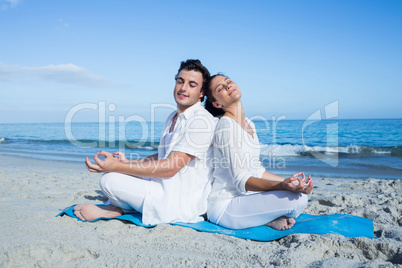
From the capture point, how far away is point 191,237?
2.67m

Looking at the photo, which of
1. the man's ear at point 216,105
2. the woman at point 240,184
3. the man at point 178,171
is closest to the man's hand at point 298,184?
the woman at point 240,184

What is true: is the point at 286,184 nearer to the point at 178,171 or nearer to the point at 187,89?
the point at 178,171

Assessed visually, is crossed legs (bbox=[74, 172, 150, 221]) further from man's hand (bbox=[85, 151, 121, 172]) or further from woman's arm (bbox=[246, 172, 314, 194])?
woman's arm (bbox=[246, 172, 314, 194])

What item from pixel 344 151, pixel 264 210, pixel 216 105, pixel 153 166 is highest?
pixel 216 105

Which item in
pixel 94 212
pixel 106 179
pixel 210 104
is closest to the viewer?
pixel 106 179

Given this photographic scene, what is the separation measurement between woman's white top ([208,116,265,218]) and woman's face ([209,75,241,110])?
23 centimetres

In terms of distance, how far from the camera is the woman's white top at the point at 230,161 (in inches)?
104

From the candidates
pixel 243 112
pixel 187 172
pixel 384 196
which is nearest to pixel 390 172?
pixel 384 196

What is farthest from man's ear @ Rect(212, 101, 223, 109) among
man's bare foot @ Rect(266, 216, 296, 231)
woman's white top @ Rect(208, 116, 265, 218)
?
man's bare foot @ Rect(266, 216, 296, 231)

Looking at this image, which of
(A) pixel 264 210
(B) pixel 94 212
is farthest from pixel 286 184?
(B) pixel 94 212

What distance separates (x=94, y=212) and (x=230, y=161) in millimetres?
1489

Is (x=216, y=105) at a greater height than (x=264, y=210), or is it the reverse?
(x=216, y=105)

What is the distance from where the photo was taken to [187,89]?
9.66ft

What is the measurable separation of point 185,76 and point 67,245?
5.77 ft
